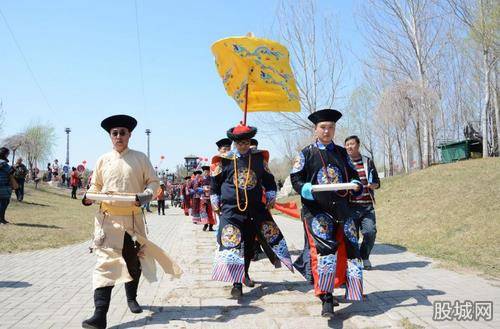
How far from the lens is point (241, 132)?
5.08 m

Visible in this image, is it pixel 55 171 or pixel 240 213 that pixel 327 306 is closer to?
pixel 240 213

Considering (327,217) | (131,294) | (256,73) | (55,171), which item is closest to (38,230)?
(131,294)

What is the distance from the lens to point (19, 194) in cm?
1706

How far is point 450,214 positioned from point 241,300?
24.5 ft

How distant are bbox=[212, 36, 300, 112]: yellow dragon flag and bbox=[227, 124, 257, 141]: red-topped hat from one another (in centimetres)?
127

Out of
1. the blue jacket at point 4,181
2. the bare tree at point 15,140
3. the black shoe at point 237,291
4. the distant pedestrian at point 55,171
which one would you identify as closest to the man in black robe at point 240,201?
the black shoe at point 237,291

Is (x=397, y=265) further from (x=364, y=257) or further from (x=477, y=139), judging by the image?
(x=477, y=139)

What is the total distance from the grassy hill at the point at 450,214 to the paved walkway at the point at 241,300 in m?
1.19

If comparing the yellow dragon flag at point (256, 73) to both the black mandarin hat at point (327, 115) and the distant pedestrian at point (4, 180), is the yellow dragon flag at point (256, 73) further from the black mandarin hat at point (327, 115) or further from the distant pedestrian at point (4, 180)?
the distant pedestrian at point (4, 180)

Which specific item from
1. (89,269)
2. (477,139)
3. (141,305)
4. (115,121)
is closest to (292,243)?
(89,269)

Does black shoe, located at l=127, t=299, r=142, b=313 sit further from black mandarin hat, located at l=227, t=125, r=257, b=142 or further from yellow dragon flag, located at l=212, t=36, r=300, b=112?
yellow dragon flag, located at l=212, t=36, r=300, b=112

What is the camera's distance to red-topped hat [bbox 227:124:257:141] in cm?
507

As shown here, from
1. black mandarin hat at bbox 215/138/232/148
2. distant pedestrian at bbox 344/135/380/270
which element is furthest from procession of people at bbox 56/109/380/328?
black mandarin hat at bbox 215/138/232/148

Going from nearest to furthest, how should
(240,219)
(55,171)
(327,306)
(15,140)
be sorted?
1. (327,306)
2. (240,219)
3. (55,171)
4. (15,140)
